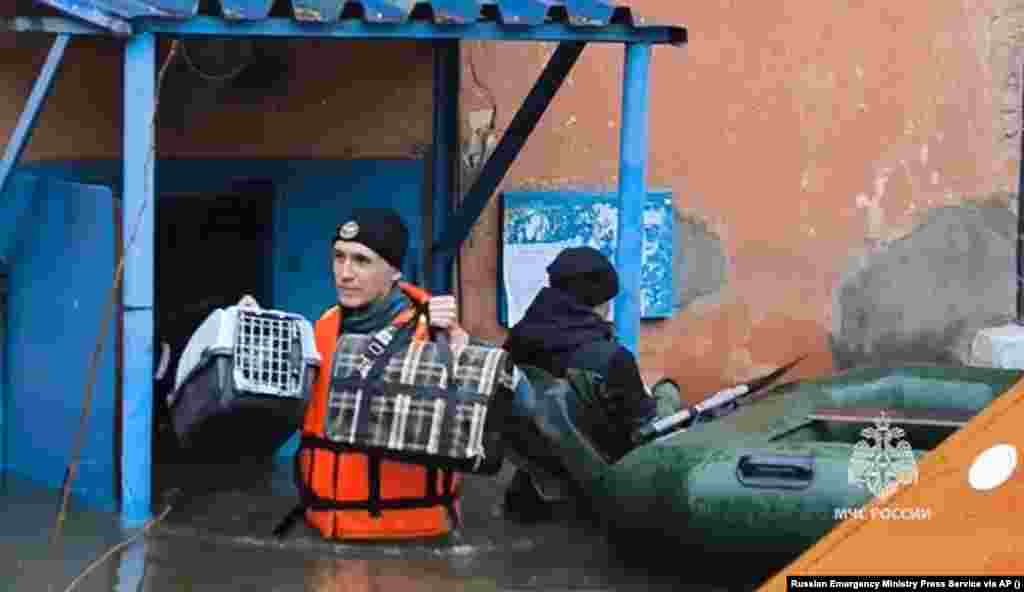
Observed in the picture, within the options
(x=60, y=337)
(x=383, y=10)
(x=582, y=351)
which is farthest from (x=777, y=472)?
(x=60, y=337)

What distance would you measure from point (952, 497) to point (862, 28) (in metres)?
4.29

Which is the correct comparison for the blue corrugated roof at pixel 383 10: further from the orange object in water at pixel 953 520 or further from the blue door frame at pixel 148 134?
the orange object in water at pixel 953 520

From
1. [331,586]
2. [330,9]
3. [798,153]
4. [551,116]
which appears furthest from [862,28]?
[331,586]

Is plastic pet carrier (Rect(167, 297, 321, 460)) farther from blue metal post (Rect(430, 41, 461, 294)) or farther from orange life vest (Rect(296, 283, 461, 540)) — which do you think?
blue metal post (Rect(430, 41, 461, 294))

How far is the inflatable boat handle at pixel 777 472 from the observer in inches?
259

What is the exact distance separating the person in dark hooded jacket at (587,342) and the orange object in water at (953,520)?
1692 mm

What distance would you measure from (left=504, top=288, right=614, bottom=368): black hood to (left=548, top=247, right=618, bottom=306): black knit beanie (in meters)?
0.03

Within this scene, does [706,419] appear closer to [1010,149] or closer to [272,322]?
[272,322]

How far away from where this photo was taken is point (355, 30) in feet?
23.0

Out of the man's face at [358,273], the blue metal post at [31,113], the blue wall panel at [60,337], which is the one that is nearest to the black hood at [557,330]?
the man's face at [358,273]

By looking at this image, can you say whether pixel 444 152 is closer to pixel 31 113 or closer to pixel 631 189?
pixel 631 189

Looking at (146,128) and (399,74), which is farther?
(399,74)

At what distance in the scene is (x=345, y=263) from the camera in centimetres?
686

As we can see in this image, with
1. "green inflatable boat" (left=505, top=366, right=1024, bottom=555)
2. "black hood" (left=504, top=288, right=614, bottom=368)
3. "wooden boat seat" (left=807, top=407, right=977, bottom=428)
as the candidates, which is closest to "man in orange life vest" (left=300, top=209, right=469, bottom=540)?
"green inflatable boat" (left=505, top=366, right=1024, bottom=555)
